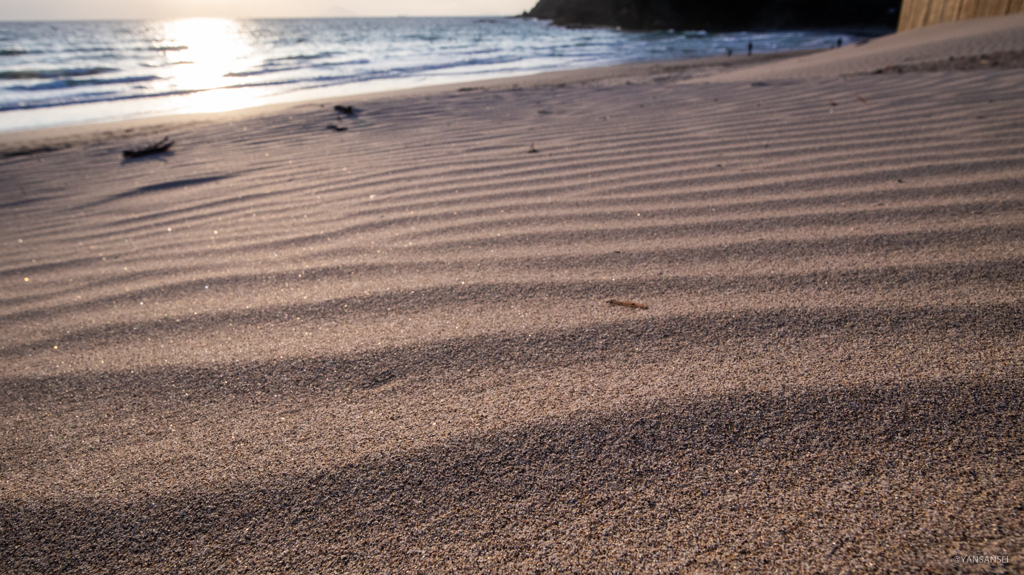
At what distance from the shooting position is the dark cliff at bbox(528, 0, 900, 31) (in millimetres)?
31062

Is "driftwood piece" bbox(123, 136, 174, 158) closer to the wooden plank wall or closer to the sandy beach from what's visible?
the sandy beach

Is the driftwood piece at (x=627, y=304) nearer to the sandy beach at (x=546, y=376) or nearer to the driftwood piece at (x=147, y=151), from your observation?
the sandy beach at (x=546, y=376)

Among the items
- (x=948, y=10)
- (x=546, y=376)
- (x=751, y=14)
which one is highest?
(x=751, y=14)

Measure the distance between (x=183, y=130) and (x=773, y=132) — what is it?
5028 mm

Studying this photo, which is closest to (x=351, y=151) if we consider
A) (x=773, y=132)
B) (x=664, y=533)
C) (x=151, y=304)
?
(x=151, y=304)

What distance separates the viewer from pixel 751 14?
35156mm

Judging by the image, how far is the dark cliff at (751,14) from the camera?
102 ft

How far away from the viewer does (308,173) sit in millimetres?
2844

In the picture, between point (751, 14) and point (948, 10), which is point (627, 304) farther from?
point (751, 14)

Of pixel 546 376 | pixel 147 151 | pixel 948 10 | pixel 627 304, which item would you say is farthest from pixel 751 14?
pixel 546 376

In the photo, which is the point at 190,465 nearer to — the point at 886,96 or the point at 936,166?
the point at 936,166

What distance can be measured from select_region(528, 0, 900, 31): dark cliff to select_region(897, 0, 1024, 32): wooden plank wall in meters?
23.5

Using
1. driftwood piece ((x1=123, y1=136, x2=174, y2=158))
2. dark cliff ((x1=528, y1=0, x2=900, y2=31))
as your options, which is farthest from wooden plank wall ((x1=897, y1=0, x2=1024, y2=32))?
dark cliff ((x1=528, y1=0, x2=900, y2=31))

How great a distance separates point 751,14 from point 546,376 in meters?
42.0
